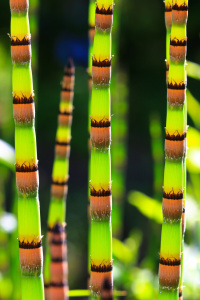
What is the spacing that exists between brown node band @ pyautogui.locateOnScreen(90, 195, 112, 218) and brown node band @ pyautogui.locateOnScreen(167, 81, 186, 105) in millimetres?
114

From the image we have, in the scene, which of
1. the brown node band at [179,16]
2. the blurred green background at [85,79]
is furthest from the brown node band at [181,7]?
the blurred green background at [85,79]

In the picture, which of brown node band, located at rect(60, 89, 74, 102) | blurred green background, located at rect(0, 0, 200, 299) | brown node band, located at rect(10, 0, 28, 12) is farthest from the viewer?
blurred green background, located at rect(0, 0, 200, 299)

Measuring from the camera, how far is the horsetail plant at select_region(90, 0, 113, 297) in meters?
0.53

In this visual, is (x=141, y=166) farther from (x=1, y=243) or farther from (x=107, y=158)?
(x=107, y=158)

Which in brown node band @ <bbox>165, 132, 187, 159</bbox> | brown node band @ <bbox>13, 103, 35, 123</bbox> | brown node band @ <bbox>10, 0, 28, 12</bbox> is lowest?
brown node band @ <bbox>165, 132, 187, 159</bbox>

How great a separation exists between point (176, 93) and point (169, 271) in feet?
0.58

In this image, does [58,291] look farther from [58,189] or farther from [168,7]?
[168,7]

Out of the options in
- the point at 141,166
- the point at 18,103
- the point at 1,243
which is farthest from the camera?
the point at 141,166

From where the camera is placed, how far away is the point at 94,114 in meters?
0.55

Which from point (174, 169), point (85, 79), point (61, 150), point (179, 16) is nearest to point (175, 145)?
point (174, 169)

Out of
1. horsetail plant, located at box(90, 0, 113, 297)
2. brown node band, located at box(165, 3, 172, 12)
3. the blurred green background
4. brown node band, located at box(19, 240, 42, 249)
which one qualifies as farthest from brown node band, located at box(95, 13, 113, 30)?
the blurred green background

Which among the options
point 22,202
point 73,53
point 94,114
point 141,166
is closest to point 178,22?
point 94,114

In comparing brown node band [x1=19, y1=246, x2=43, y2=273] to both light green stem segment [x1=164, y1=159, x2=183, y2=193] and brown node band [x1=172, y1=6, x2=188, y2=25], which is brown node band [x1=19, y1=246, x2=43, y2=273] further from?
brown node band [x1=172, y1=6, x2=188, y2=25]

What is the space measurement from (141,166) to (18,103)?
319 centimetres
